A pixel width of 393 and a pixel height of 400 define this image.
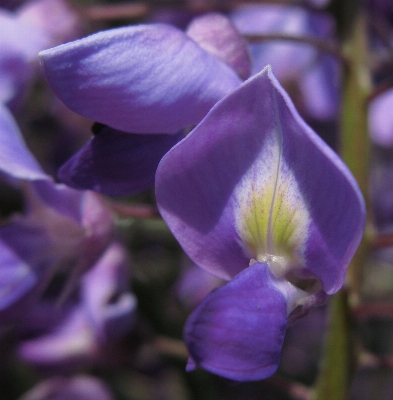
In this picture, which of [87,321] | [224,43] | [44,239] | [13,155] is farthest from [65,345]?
[224,43]

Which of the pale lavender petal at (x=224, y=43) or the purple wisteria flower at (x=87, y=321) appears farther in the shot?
the purple wisteria flower at (x=87, y=321)

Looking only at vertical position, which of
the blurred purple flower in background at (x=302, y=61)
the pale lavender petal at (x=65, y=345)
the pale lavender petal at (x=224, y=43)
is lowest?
the pale lavender petal at (x=65, y=345)

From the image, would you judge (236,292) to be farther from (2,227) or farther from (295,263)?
(2,227)

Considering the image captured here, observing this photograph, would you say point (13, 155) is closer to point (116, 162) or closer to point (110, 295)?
point (116, 162)

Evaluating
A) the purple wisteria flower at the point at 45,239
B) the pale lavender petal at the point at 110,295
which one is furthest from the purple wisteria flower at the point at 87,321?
the purple wisteria flower at the point at 45,239

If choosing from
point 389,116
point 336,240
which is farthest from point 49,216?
point 389,116

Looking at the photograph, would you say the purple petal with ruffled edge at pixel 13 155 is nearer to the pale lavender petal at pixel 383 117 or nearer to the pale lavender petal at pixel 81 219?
the pale lavender petal at pixel 81 219
